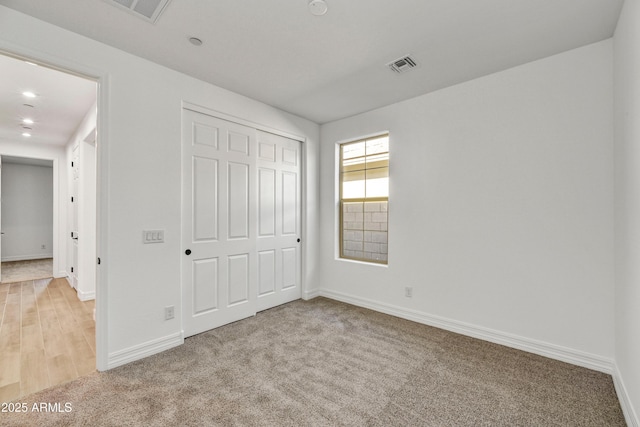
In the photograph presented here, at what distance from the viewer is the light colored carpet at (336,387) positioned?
171 cm

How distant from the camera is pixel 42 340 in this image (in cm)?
276

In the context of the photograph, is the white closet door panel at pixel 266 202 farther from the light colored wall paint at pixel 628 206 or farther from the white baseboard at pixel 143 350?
the light colored wall paint at pixel 628 206

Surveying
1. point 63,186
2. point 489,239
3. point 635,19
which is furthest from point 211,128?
point 63,186

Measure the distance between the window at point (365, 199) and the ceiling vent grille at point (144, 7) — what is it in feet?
8.75

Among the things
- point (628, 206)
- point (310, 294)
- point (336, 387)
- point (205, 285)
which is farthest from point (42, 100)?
point (628, 206)

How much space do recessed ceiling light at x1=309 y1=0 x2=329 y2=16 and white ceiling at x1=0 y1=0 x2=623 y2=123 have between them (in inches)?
1.5

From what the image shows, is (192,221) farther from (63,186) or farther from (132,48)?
(63,186)

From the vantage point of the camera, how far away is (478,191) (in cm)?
281

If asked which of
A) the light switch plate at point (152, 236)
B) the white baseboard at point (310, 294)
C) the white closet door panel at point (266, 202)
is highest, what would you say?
the white closet door panel at point (266, 202)

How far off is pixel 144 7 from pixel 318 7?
1.17 metres

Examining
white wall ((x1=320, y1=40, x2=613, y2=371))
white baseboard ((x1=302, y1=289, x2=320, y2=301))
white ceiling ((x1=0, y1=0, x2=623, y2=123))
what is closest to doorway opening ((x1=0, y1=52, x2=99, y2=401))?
white ceiling ((x1=0, y1=0, x2=623, y2=123))

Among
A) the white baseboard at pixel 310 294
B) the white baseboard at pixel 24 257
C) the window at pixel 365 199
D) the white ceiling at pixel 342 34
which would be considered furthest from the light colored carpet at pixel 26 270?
the window at pixel 365 199

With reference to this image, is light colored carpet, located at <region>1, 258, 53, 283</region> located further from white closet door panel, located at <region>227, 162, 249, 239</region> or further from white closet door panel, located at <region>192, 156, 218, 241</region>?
white closet door panel, located at <region>227, 162, 249, 239</region>

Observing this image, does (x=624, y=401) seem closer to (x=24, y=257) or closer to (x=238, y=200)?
(x=238, y=200)
